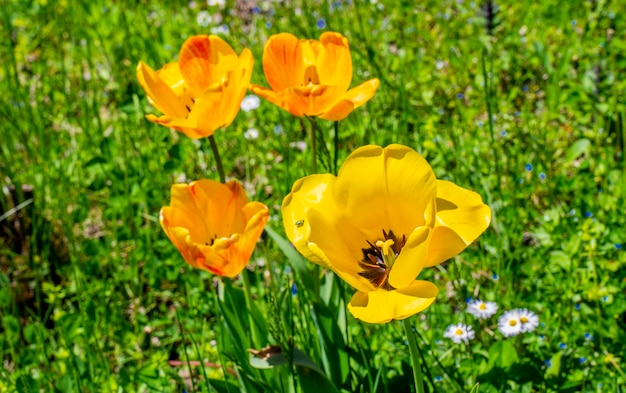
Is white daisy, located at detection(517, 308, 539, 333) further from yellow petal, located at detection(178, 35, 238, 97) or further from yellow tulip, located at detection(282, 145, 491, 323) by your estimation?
yellow petal, located at detection(178, 35, 238, 97)

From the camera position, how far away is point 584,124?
294 cm

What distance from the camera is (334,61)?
1541 mm

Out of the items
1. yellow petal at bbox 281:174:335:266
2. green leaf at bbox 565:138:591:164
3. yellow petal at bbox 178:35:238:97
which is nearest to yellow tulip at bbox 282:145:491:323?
yellow petal at bbox 281:174:335:266

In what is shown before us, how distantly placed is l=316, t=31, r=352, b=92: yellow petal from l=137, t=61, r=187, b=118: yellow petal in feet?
1.01

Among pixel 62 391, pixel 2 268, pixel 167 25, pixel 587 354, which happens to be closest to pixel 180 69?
pixel 62 391

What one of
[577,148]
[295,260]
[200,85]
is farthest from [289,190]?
[577,148]

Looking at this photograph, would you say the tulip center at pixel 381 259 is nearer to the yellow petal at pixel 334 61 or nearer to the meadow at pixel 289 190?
the meadow at pixel 289 190

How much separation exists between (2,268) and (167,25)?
155 cm

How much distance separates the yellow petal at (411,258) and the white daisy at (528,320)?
0.89 m

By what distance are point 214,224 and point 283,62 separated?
0.36 meters

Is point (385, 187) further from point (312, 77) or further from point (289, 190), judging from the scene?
point (289, 190)

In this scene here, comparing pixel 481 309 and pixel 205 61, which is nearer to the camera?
pixel 205 61

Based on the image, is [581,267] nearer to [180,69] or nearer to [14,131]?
[180,69]

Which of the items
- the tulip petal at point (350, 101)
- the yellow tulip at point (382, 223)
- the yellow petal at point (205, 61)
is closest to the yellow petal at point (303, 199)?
the yellow tulip at point (382, 223)
